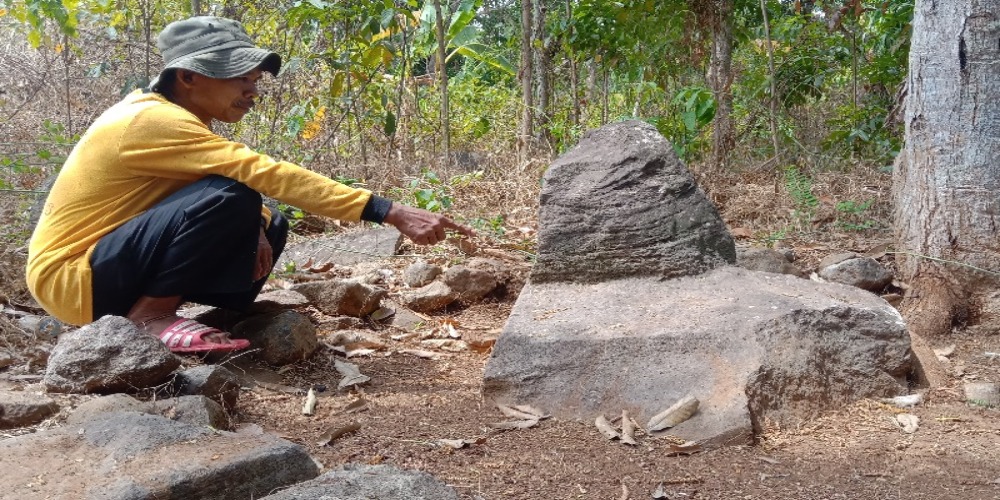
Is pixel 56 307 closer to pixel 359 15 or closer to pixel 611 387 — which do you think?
pixel 611 387

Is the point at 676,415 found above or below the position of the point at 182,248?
below

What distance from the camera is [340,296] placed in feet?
13.8

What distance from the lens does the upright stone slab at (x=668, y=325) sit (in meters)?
2.85

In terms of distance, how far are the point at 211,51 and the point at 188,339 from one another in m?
0.98

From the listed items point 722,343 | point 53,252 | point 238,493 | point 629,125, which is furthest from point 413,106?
point 238,493

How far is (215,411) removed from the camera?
2768mm

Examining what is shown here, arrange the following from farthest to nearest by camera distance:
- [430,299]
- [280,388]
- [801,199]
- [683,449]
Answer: [801,199]
[430,299]
[280,388]
[683,449]

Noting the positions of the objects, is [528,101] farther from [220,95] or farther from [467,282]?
[220,95]

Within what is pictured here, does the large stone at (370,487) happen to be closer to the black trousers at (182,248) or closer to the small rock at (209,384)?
the small rock at (209,384)

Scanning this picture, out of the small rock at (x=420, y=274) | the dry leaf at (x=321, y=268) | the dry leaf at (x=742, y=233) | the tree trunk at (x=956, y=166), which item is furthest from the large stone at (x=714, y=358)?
the dry leaf at (x=321, y=268)

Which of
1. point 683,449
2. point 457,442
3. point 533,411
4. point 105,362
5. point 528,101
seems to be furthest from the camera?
point 528,101

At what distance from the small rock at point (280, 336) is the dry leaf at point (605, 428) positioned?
127 cm

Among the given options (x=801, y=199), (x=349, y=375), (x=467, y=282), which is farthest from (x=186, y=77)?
(x=801, y=199)

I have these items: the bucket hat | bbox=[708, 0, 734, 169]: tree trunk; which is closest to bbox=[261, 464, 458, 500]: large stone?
the bucket hat
